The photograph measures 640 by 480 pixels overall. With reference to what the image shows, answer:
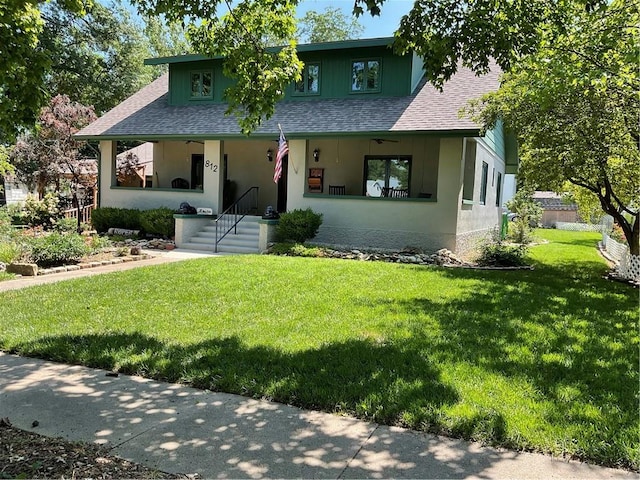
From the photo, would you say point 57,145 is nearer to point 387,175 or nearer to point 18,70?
point 387,175

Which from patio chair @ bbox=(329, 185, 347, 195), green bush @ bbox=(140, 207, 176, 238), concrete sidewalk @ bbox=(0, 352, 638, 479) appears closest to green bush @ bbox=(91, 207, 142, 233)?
green bush @ bbox=(140, 207, 176, 238)

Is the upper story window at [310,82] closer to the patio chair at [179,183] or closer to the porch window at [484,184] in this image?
the patio chair at [179,183]

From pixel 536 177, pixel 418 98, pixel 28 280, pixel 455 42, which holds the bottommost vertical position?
pixel 28 280

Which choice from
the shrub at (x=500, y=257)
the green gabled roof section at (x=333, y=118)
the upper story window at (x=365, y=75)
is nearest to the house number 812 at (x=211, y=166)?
the green gabled roof section at (x=333, y=118)

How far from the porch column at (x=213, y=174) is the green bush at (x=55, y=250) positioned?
5580 mm

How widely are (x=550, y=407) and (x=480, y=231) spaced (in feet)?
47.3

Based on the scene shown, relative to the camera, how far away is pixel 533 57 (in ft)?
21.9

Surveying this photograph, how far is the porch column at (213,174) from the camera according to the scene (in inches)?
653

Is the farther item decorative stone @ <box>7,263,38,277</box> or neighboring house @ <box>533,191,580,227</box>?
neighboring house @ <box>533,191,580,227</box>

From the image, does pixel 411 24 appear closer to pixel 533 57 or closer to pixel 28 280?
pixel 533 57

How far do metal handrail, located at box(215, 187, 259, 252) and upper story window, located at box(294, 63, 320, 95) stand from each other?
165 inches

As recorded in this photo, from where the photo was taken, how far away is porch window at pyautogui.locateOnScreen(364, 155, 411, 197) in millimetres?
16141

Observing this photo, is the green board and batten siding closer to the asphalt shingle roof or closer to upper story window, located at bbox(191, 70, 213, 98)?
upper story window, located at bbox(191, 70, 213, 98)

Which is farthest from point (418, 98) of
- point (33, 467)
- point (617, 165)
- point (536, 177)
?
point (33, 467)
